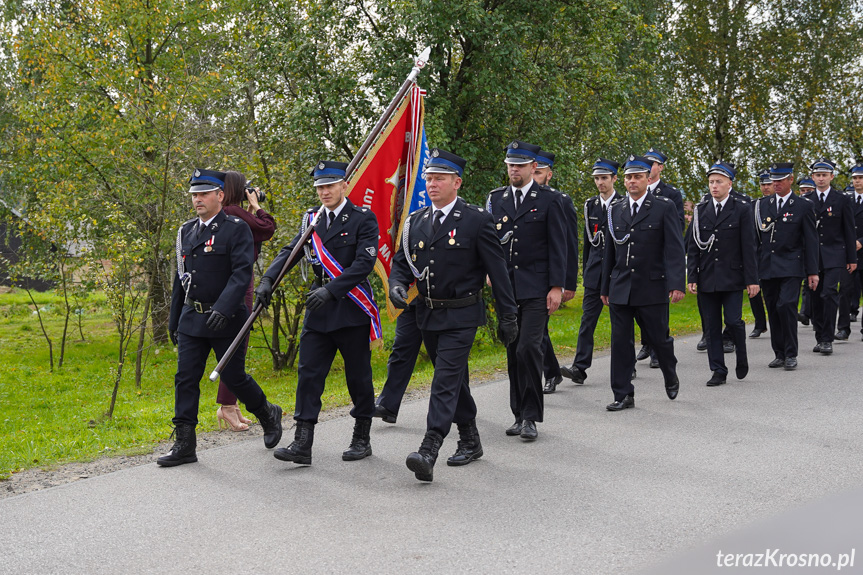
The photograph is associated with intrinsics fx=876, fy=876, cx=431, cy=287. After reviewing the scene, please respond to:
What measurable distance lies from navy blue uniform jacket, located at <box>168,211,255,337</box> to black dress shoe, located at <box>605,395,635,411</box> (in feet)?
11.3

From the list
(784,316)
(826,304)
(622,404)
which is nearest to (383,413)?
(622,404)

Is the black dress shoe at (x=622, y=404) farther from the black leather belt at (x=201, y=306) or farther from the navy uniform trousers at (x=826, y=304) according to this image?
the navy uniform trousers at (x=826, y=304)

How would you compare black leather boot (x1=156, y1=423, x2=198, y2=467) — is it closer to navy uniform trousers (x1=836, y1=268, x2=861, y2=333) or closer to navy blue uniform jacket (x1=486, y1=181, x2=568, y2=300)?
navy blue uniform jacket (x1=486, y1=181, x2=568, y2=300)

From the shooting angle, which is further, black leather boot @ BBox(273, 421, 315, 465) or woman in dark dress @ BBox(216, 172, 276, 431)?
woman in dark dress @ BBox(216, 172, 276, 431)

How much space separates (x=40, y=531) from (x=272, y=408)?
2.25 metres

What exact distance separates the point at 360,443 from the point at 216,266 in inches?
67.6

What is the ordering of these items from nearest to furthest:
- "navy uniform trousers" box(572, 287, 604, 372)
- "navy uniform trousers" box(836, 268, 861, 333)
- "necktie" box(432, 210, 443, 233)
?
"necktie" box(432, 210, 443, 233)
"navy uniform trousers" box(572, 287, 604, 372)
"navy uniform trousers" box(836, 268, 861, 333)

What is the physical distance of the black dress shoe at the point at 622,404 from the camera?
7.91 meters

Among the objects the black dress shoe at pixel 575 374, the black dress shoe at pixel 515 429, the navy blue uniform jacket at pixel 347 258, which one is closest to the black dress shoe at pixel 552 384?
the black dress shoe at pixel 575 374

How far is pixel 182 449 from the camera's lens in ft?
20.9

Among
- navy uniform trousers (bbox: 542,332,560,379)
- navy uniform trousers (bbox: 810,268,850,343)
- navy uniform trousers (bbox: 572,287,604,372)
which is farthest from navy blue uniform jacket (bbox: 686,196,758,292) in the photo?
navy uniform trousers (bbox: 810,268,850,343)

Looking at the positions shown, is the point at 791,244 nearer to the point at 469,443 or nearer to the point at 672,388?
the point at 672,388

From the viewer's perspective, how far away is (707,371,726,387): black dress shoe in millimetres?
9109

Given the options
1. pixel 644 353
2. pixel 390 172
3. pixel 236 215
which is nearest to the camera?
pixel 236 215
